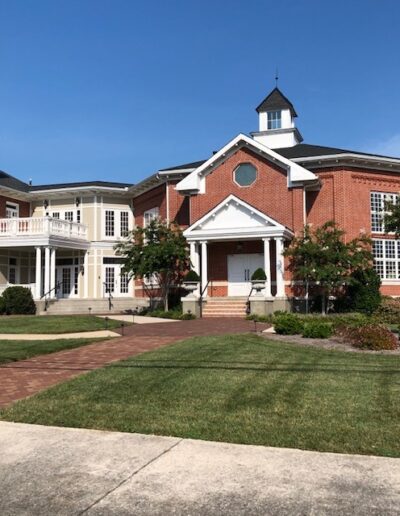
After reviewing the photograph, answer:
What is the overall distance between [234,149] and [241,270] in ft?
21.9

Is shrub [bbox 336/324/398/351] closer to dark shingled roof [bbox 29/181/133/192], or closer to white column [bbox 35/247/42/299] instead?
white column [bbox 35/247/42/299]

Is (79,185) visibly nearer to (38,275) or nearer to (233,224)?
(38,275)

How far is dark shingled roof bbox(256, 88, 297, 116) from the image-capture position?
36188mm

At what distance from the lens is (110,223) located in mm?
35344

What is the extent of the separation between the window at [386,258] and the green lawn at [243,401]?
57.0 ft

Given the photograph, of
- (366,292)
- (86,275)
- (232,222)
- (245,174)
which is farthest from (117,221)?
(366,292)

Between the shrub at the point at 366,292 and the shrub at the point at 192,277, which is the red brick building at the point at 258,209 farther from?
the shrub at the point at 366,292

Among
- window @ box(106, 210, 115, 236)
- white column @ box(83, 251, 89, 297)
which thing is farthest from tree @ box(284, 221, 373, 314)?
white column @ box(83, 251, 89, 297)

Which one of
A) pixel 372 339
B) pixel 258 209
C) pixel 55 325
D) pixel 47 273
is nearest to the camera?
pixel 372 339

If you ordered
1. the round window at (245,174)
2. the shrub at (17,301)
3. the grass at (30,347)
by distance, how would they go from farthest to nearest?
1. the round window at (245,174)
2. the shrub at (17,301)
3. the grass at (30,347)

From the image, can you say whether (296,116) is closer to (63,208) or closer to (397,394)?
(63,208)

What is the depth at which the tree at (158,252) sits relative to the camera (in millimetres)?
25844

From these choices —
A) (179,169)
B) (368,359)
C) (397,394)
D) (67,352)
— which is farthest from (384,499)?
(179,169)

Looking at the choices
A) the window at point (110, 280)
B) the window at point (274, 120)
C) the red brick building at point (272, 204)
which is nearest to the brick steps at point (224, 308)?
the red brick building at point (272, 204)
